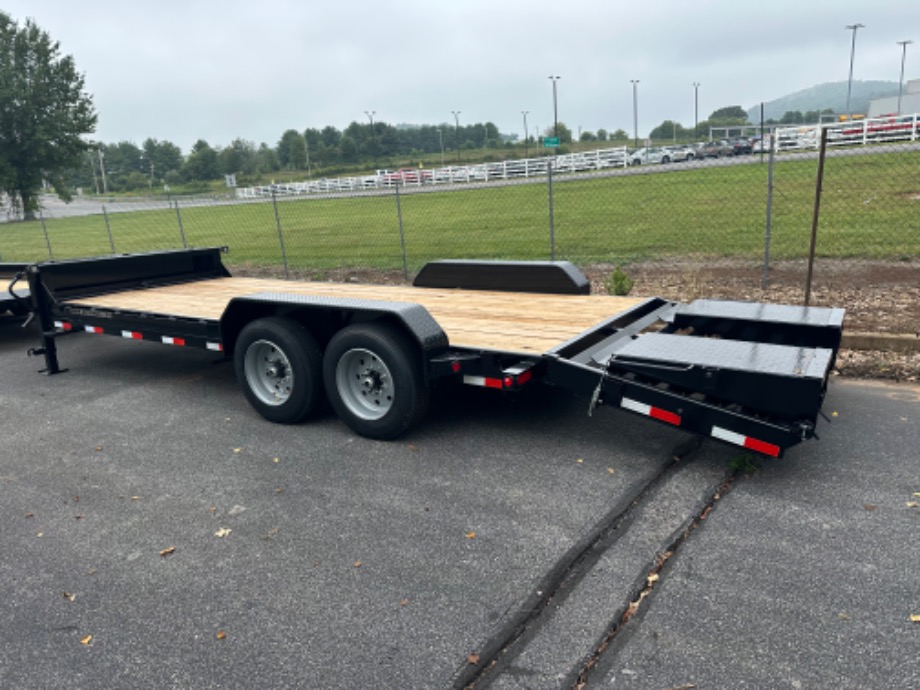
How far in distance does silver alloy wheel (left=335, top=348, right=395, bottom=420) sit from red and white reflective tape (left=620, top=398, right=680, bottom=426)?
1628 millimetres

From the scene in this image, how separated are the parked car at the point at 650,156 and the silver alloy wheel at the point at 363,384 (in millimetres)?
35117

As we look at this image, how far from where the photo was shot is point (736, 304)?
559cm

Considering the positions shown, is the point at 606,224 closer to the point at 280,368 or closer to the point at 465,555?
the point at 280,368

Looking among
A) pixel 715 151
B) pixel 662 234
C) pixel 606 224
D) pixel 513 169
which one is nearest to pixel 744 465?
pixel 662 234

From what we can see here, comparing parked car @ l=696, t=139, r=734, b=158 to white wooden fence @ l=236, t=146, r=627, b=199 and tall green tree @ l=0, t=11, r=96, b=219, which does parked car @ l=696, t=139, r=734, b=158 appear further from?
tall green tree @ l=0, t=11, r=96, b=219

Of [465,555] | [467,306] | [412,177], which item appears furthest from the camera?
[412,177]

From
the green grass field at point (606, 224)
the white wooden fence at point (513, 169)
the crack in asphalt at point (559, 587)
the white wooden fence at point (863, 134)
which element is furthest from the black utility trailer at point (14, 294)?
the white wooden fence at point (513, 169)

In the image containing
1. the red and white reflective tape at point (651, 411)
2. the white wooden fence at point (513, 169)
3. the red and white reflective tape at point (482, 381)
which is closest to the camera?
the red and white reflective tape at point (651, 411)

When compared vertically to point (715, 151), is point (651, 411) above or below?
below

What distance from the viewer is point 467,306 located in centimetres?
632

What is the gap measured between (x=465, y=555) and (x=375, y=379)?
1858 millimetres

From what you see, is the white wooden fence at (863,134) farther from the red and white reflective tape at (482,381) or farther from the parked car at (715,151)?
the red and white reflective tape at (482,381)

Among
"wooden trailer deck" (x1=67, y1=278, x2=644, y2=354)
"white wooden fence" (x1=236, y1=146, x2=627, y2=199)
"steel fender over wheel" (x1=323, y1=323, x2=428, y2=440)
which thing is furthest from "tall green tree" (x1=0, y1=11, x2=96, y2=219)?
"steel fender over wheel" (x1=323, y1=323, x2=428, y2=440)

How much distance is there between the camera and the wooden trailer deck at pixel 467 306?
5.09 meters
